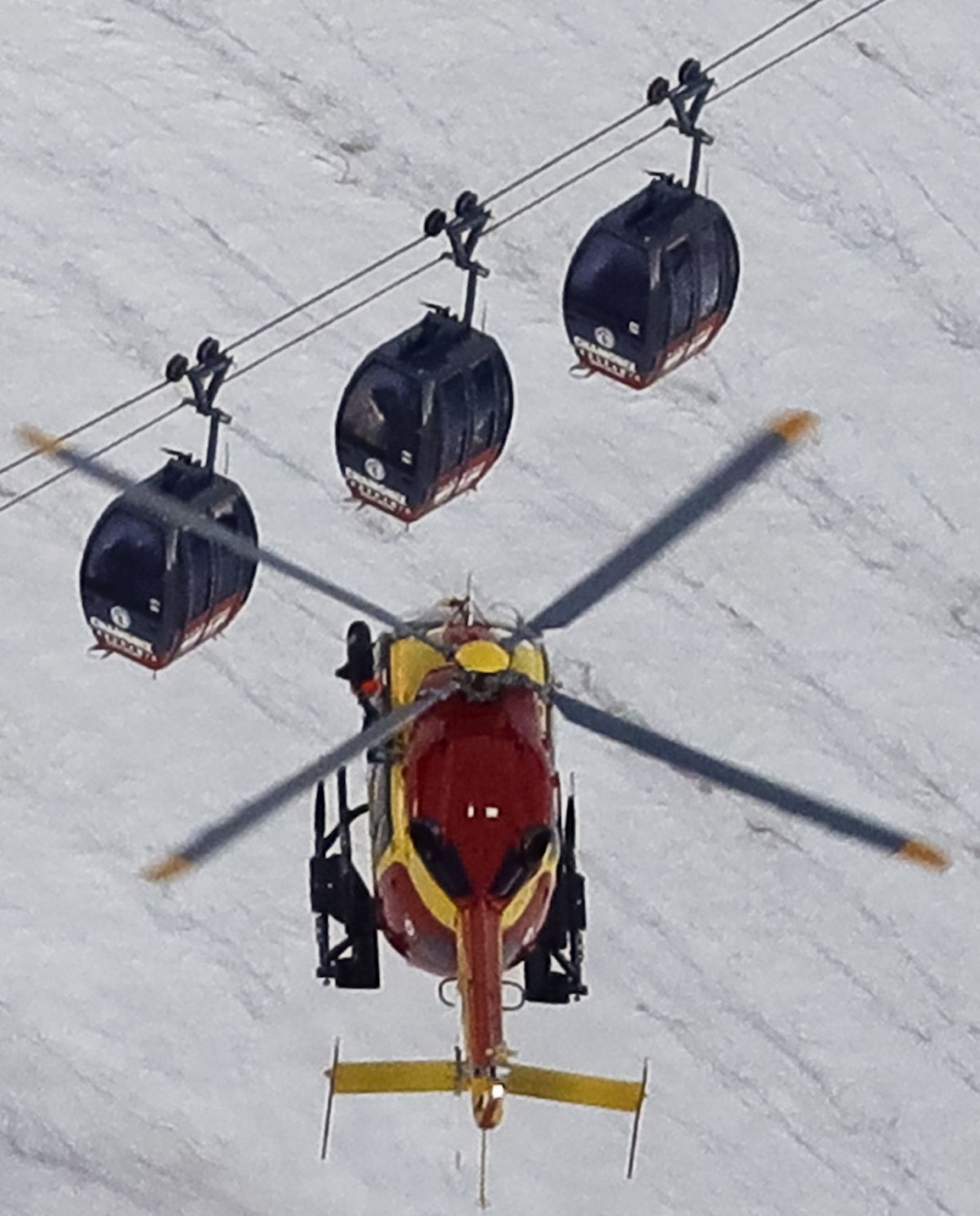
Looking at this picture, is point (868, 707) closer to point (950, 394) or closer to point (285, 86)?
point (950, 394)

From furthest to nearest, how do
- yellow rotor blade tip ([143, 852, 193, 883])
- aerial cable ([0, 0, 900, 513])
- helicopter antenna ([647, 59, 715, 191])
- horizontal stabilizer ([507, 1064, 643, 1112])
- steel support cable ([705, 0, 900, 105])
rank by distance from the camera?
steel support cable ([705, 0, 900, 105]) → aerial cable ([0, 0, 900, 513]) → helicopter antenna ([647, 59, 715, 191]) → horizontal stabilizer ([507, 1064, 643, 1112]) → yellow rotor blade tip ([143, 852, 193, 883])

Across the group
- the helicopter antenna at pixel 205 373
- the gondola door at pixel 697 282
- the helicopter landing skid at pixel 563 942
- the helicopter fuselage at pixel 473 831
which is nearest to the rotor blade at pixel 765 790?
A: the helicopter fuselage at pixel 473 831

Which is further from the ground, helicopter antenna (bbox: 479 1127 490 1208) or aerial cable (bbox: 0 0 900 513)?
aerial cable (bbox: 0 0 900 513)

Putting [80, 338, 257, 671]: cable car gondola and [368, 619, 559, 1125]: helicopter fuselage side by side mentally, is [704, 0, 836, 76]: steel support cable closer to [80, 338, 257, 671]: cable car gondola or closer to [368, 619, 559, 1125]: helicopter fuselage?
[80, 338, 257, 671]: cable car gondola

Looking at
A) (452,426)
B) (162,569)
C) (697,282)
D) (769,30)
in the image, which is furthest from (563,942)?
(769,30)

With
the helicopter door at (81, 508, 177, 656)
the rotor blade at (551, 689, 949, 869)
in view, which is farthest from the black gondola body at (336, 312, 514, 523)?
the rotor blade at (551, 689, 949, 869)

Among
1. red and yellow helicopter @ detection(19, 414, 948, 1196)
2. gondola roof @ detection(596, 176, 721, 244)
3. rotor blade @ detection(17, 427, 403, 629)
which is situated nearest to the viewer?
red and yellow helicopter @ detection(19, 414, 948, 1196)

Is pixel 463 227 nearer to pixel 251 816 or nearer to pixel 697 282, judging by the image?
pixel 697 282
